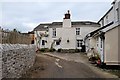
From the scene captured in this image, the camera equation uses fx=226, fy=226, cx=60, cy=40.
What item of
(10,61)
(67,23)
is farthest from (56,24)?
(10,61)

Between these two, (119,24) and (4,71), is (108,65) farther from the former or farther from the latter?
(4,71)

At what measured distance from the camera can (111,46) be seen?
1845cm

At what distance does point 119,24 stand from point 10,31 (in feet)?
32.6

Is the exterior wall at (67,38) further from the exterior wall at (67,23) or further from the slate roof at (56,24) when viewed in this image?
the slate roof at (56,24)

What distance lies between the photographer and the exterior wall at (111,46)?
18219 millimetres

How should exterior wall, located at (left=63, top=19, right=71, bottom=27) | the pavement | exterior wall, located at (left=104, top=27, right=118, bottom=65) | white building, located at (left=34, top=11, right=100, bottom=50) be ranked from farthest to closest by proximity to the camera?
white building, located at (left=34, top=11, right=100, bottom=50) < exterior wall, located at (left=63, top=19, right=71, bottom=27) < exterior wall, located at (left=104, top=27, right=118, bottom=65) < the pavement

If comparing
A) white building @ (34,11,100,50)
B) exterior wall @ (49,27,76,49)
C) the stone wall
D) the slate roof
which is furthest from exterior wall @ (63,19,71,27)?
the stone wall

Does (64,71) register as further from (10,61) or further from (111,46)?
(10,61)

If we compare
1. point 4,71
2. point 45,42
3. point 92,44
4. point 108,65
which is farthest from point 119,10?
point 45,42

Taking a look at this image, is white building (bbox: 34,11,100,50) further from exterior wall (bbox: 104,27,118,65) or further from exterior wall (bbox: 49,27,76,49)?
exterior wall (bbox: 104,27,118,65)

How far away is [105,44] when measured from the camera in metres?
18.5

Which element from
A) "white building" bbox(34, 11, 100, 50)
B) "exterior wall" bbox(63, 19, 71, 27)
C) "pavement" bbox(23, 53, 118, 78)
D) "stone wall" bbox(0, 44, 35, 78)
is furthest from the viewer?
"white building" bbox(34, 11, 100, 50)

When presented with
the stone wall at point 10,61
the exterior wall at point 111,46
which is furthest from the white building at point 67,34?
the stone wall at point 10,61

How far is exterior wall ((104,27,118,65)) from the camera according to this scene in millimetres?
18219
